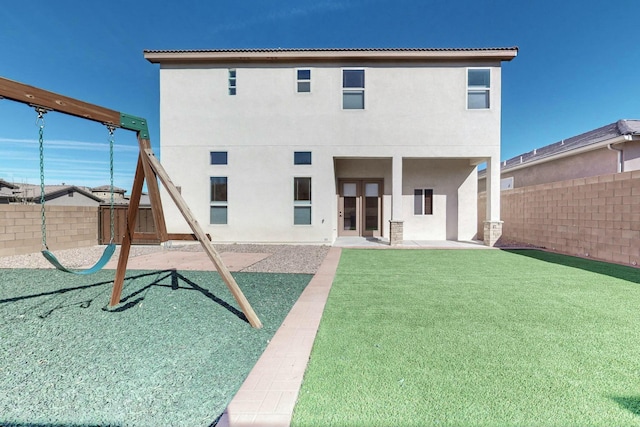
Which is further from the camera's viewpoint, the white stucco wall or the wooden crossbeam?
the white stucco wall

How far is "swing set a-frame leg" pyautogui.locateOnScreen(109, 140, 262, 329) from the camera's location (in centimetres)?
353

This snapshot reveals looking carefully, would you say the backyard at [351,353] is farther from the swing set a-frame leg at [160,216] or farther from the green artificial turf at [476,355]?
the swing set a-frame leg at [160,216]

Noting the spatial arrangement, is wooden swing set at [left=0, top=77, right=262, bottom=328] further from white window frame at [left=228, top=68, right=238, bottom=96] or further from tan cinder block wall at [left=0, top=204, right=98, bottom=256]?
white window frame at [left=228, top=68, right=238, bottom=96]

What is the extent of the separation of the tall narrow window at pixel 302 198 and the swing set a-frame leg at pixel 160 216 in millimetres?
6679

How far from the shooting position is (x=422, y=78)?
10.5m

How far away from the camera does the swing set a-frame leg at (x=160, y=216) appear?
11.6 feet

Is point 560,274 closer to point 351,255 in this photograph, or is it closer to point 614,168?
point 351,255

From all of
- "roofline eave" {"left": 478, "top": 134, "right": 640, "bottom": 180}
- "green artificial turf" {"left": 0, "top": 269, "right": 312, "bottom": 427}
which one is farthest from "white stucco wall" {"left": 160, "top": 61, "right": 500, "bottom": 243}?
"green artificial turf" {"left": 0, "top": 269, "right": 312, "bottom": 427}

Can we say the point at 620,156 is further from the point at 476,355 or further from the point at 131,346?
the point at 131,346

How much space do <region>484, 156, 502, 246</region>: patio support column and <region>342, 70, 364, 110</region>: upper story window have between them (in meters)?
5.67

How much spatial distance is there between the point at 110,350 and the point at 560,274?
822 cm

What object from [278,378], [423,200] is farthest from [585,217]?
[278,378]

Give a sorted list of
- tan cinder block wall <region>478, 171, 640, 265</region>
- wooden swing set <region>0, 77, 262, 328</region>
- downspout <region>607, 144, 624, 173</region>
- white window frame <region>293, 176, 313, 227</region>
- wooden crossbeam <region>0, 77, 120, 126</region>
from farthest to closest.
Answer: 1. downspout <region>607, 144, 624, 173</region>
2. white window frame <region>293, 176, 313, 227</region>
3. tan cinder block wall <region>478, 171, 640, 265</region>
4. wooden swing set <region>0, 77, 262, 328</region>
5. wooden crossbeam <region>0, 77, 120, 126</region>

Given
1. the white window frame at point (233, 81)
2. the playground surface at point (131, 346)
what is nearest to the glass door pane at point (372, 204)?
the white window frame at point (233, 81)
